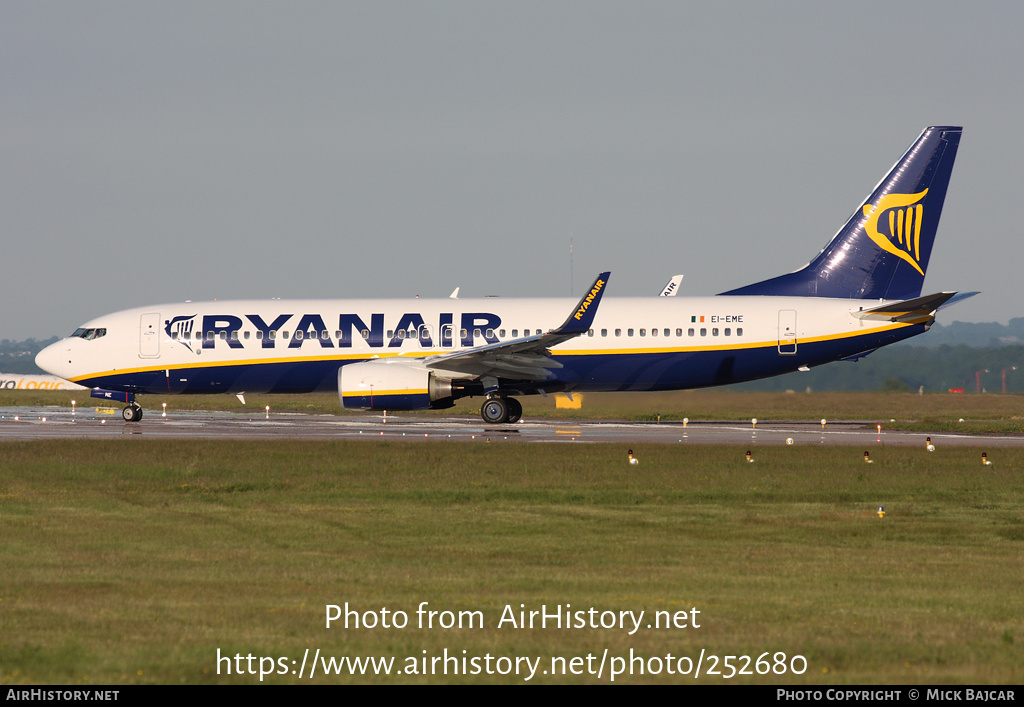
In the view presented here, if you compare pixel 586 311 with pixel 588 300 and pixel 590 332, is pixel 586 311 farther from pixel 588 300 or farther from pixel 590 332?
pixel 590 332

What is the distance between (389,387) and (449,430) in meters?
2.50

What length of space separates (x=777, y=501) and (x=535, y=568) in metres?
7.51

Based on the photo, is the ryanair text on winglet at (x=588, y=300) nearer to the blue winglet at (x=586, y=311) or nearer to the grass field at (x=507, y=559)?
the blue winglet at (x=586, y=311)

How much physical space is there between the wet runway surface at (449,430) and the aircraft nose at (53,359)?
71.3 inches

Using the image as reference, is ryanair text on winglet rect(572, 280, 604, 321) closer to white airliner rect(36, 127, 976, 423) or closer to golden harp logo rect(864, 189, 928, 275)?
white airliner rect(36, 127, 976, 423)

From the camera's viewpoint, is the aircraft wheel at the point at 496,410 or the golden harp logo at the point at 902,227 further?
the golden harp logo at the point at 902,227

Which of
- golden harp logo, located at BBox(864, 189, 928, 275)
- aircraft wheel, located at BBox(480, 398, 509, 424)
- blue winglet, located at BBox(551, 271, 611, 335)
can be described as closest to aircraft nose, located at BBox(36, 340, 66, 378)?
aircraft wheel, located at BBox(480, 398, 509, 424)

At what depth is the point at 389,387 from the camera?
3212 centimetres

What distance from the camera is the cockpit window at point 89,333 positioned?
37.1 metres

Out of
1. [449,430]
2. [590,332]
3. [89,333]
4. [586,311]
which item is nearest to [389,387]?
[449,430]

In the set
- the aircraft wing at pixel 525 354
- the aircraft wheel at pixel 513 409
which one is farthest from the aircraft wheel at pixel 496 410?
the aircraft wing at pixel 525 354
